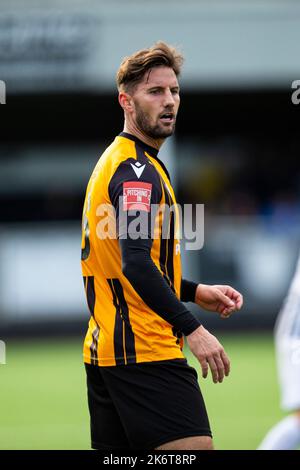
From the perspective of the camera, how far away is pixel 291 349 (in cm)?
658

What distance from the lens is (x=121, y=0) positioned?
18891 mm

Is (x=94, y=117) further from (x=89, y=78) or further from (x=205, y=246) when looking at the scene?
(x=205, y=246)

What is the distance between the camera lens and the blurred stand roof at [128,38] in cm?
1805

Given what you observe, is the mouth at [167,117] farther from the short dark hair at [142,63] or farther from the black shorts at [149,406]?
the black shorts at [149,406]

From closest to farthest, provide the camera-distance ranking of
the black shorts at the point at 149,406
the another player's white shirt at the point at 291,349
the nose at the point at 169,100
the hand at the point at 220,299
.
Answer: the black shorts at the point at 149,406 → the nose at the point at 169,100 → the hand at the point at 220,299 → the another player's white shirt at the point at 291,349

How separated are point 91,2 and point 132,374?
49.6 feet

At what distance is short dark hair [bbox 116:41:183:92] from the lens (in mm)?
4941

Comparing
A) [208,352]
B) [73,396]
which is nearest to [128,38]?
[73,396]

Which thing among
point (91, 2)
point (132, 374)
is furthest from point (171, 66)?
point (91, 2)

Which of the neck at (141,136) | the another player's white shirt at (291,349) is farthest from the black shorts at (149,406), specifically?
the another player's white shirt at (291,349)

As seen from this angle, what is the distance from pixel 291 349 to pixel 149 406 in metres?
2.06

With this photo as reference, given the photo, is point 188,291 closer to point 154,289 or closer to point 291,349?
point 154,289

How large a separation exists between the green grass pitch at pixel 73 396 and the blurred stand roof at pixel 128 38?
15.1 ft

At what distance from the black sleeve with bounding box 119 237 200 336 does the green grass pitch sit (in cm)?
382
